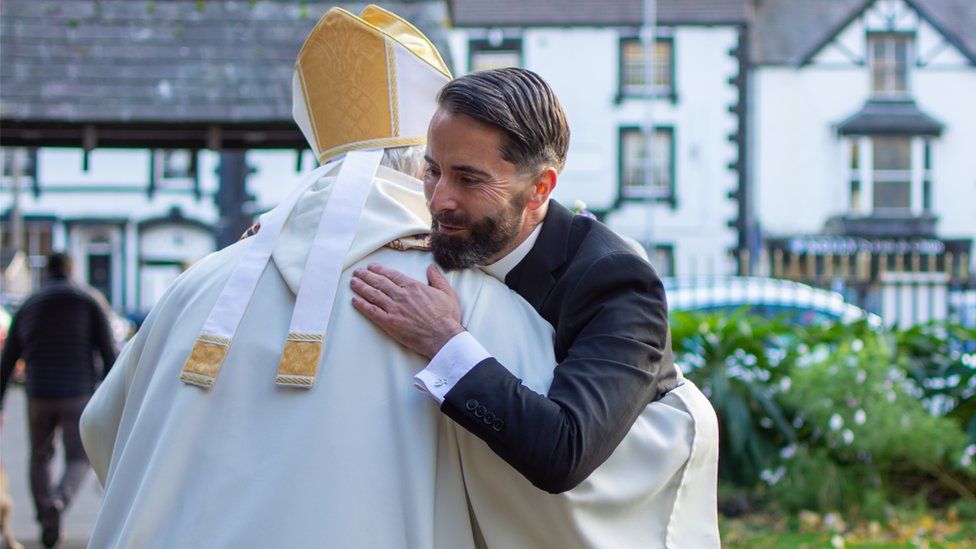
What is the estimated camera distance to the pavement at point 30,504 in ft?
26.5

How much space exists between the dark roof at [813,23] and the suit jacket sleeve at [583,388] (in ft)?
102

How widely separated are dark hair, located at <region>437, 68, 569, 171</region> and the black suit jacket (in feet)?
→ 0.63

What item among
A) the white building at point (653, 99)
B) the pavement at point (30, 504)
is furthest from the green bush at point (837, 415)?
the white building at point (653, 99)

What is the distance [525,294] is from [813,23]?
32.5 metres

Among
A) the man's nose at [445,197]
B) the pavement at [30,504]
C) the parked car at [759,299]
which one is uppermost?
the man's nose at [445,197]

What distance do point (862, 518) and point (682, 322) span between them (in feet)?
5.34

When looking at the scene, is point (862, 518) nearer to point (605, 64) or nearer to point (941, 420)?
point (941, 420)

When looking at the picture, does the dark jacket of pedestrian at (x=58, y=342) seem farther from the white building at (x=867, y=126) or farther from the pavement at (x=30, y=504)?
the white building at (x=867, y=126)

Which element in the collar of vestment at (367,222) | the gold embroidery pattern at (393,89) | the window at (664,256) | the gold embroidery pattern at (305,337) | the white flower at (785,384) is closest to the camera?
the gold embroidery pattern at (305,337)

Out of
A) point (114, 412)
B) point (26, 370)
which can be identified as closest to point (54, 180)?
point (26, 370)

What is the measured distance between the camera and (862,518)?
25.1ft

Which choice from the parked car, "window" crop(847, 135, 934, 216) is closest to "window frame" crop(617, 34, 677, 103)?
"window" crop(847, 135, 934, 216)

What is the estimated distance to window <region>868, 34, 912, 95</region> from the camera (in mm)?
32875

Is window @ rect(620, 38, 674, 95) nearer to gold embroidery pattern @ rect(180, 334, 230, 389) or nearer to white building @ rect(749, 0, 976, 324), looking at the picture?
white building @ rect(749, 0, 976, 324)
